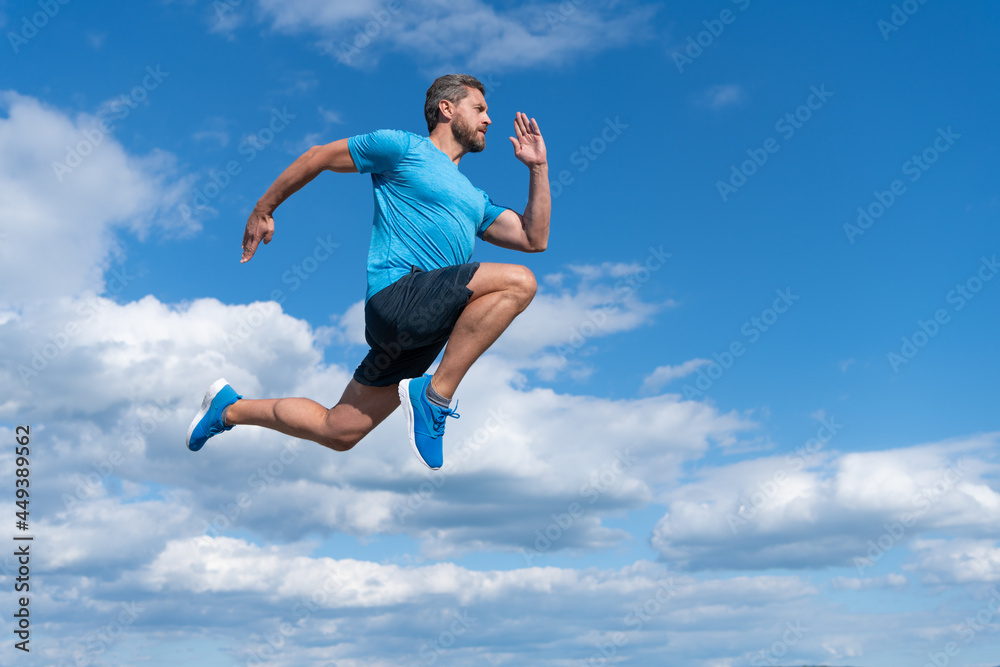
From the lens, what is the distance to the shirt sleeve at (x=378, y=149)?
5.63m

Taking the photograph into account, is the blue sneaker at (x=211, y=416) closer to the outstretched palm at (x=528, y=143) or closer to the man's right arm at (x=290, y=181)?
the man's right arm at (x=290, y=181)

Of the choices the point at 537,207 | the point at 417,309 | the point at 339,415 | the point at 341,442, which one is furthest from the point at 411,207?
the point at 341,442

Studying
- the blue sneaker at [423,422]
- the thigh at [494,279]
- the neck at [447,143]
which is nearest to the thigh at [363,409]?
the blue sneaker at [423,422]

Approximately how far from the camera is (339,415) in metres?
6.02

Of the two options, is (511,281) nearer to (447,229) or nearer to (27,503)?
(447,229)

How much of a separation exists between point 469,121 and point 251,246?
1787 millimetres

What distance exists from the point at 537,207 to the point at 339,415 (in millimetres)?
2127

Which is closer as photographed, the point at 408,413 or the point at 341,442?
the point at 408,413

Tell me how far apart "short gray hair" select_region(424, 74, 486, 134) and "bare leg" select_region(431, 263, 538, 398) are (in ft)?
4.87

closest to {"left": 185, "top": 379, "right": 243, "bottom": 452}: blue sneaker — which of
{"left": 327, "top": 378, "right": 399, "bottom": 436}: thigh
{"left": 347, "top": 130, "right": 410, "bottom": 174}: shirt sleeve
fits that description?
{"left": 327, "top": 378, "right": 399, "bottom": 436}: thigh

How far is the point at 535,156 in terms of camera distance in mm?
6180

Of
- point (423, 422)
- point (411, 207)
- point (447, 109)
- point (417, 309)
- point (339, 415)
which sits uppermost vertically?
point (447, 109)

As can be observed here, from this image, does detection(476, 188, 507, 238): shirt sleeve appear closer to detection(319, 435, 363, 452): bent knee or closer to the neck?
the neck

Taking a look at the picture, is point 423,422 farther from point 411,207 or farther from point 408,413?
point 411,207
